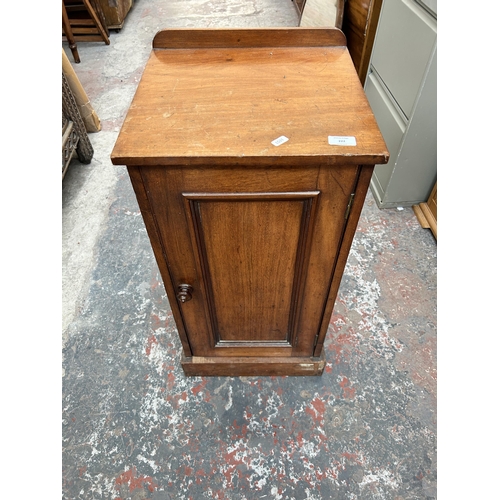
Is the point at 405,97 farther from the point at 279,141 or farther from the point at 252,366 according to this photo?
the point at 252,366

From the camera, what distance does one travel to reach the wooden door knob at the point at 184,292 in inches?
40.8

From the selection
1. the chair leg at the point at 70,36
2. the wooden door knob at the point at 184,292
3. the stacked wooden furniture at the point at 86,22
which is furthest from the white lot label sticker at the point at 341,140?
the stacked wooden furniture at the point at 86,22

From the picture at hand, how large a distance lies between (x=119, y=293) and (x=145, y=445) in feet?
2.27

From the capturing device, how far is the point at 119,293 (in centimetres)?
171

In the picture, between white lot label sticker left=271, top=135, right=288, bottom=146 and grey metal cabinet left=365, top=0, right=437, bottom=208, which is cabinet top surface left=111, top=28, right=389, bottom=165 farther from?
grey metal cabinet left=365, top=0, right=437, bottom=208

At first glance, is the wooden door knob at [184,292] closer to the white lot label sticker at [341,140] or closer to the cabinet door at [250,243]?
the cabinet door at [250,243]

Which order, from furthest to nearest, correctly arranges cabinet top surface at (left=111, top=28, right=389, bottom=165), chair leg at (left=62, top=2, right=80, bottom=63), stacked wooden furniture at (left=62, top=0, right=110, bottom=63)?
stacked wooden furniture at (left=62, top=0, right=110, bottom=63)
chair leg at (left=62, top=2, right=80, bottom=63)
cabinet top surface at (left=111, top=28, right=389, bottom=165)

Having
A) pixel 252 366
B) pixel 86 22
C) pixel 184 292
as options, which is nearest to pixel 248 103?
pixel 184 292

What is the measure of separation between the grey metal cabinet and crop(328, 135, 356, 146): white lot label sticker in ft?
3.26

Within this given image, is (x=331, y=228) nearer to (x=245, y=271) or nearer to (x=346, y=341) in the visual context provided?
(x=245, y=271)

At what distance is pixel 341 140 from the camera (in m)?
0.76

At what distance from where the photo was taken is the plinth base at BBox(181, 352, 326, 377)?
1.37 meters

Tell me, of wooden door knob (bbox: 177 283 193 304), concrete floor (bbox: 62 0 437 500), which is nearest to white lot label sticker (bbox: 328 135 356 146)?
wooden door knob (bbox: 177 283 193 304)

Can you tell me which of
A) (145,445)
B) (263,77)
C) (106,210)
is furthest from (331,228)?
(106,210)
